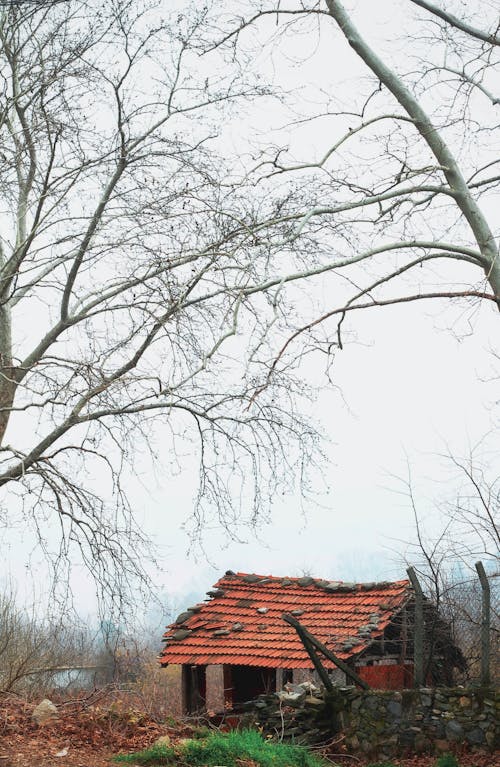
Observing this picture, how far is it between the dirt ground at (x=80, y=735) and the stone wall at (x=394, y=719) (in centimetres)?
36

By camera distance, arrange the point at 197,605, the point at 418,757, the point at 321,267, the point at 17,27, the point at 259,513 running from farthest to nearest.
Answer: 1. the point at 197,605
2. the point at 17,27
3. the point at 418,757
4. the point at 259,513
5. the point at 321,267

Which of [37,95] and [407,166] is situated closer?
[407,166]

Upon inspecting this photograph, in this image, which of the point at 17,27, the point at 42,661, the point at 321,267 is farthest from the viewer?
the point at 42,661

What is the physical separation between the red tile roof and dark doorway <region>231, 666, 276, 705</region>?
103 cm

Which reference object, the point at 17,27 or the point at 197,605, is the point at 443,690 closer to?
the point at 197,605

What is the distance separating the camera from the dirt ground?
8.09 meters

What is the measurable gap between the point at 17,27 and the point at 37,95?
849 millimetres

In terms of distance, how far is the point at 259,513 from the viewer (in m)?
9.88

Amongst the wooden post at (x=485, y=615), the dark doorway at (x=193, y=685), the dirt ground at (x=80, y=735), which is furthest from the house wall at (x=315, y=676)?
the dirt ground at (x=80, y=735)

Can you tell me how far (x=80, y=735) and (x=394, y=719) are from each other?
3943mm

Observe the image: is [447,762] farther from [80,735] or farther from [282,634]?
[282,634]

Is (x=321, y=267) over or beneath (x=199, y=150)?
beneath

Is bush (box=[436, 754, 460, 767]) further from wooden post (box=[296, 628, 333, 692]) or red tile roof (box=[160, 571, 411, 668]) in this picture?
red tile roof (box=[160, 571, 411, 668])

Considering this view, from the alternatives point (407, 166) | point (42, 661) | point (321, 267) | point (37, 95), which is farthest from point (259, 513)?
point (42, 661)
